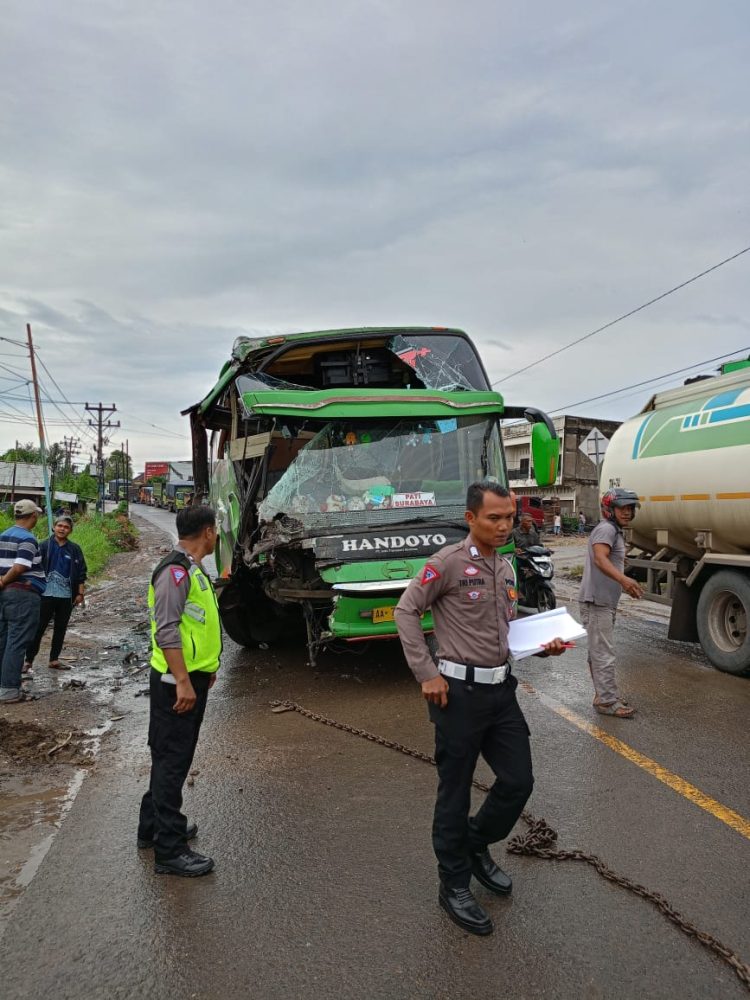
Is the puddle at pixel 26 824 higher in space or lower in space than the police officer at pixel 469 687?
lower

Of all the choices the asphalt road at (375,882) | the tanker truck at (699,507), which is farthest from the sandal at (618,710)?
the tanker truck at (699,507)

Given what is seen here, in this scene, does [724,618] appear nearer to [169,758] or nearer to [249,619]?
[249,619]

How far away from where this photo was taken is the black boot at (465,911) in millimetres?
2852

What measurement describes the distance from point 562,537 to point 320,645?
2657cm

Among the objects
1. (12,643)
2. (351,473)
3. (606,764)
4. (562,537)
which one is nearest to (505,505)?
(606,764)

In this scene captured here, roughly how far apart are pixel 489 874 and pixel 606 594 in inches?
119

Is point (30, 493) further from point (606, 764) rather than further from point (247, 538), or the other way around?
point (606, 764)

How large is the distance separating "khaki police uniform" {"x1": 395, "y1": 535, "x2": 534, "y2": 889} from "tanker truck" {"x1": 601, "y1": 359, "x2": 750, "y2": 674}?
4.83 meters

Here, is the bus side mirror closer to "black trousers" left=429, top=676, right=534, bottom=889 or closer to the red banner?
"black trousers" left=429, top=676, right=534, bottom=889

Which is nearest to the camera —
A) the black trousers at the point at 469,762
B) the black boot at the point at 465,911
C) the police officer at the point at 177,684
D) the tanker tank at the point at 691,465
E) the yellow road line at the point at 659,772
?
the black boot at the point at 465,911

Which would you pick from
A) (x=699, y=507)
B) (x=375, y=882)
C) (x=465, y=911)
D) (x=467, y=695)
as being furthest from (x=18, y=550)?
(x=699, y=507)

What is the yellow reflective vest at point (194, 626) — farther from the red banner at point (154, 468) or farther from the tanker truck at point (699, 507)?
the red banner at point (154, 468)

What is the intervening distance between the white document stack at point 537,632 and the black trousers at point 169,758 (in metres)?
1.55

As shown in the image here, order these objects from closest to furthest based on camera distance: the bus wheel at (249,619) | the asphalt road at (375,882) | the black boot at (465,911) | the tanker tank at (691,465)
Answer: the asphalt road at (375,882) < the black boot at (465,911) < the tanker tank at (691,465) < the bus wheel at (249,619)
